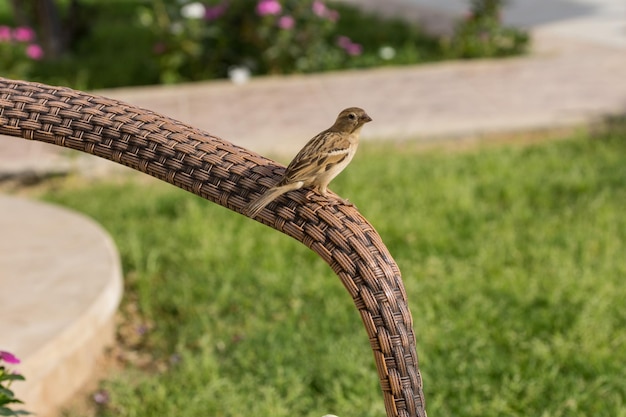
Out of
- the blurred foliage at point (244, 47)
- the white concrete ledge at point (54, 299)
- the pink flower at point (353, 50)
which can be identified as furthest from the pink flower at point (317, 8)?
the white concrete ledge at point (54, 299)

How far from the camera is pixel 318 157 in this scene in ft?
4.63

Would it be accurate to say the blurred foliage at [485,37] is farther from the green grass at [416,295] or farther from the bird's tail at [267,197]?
the bird's tail at [267,197]

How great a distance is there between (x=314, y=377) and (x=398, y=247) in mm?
1204

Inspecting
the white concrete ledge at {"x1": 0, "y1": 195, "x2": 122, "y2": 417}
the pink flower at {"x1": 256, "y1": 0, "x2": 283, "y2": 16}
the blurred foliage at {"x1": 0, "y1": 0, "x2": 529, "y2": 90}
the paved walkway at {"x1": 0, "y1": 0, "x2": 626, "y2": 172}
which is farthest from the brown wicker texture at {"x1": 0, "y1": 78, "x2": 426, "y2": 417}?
the pink flower at {"x1": 256, "y1": 0, "x2": 283, "y2": 16}

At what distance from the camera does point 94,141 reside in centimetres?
150

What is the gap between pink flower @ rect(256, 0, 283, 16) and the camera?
7.46 meters

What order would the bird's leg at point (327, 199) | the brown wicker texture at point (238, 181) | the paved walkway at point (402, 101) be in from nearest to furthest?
the brown wicker texture at point (238, 181)
the bird's leg at point (327, 199)
the paved walkway at point (402, 101)

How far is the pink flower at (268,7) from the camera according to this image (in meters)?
7.46

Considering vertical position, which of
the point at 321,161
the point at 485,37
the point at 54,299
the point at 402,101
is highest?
the point at 485,37

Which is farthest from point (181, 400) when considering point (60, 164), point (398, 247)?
point (60, 164)

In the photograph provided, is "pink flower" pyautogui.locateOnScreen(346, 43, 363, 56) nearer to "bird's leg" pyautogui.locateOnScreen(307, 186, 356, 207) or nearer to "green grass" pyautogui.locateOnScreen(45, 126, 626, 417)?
"green grass" pyautogui.locateOnScreen(45, 126, 626, 417)

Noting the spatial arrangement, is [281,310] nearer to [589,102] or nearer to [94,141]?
[94,141]

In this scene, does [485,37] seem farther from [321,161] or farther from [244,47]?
[321,161]

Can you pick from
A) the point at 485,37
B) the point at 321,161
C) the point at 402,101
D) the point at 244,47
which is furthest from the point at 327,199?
the point at 485,37
